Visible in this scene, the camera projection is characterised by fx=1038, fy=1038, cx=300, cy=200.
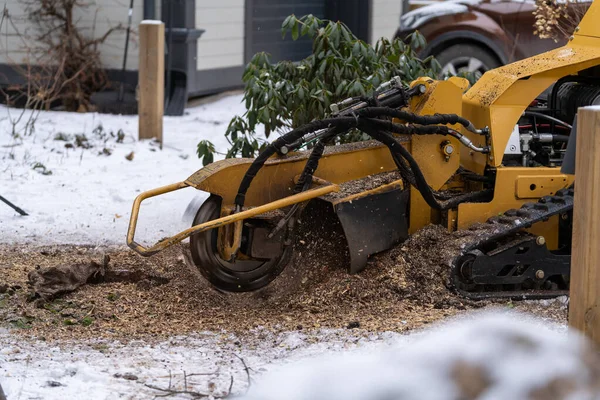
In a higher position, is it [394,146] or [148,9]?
[148,9]

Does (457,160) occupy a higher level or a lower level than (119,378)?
higher

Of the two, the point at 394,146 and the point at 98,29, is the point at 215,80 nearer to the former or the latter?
the point at 98,29

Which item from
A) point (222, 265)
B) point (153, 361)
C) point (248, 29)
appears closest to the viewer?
point (153, 361)

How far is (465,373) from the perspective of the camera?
2.89 m

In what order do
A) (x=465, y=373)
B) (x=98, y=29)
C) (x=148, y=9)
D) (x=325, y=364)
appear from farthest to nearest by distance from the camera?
1. (x=98, y=29)
2. (x=148, y=9)
3. (x=325, y=364)
4. (x=465, y=373)

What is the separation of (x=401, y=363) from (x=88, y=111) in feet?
32.9

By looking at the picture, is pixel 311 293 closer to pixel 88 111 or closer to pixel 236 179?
pixel 236 179

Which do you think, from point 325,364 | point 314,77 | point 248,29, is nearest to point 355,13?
point 248,29

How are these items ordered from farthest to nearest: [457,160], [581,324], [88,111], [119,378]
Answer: [88,111] < [457,160] < [119,378] < [581,324]

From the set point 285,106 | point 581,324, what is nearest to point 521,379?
point 581,324

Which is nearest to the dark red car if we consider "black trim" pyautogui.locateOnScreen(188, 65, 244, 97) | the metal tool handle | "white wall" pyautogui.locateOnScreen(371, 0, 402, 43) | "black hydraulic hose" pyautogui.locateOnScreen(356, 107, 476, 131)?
"black trim" pyautogui.locateOnScreen(188, 65, 244, 97)

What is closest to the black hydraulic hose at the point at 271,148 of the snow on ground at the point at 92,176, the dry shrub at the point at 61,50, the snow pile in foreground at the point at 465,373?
the snow on ground at the point at 92,176

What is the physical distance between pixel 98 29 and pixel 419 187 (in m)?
7.92

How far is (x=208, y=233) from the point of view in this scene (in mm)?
5684
